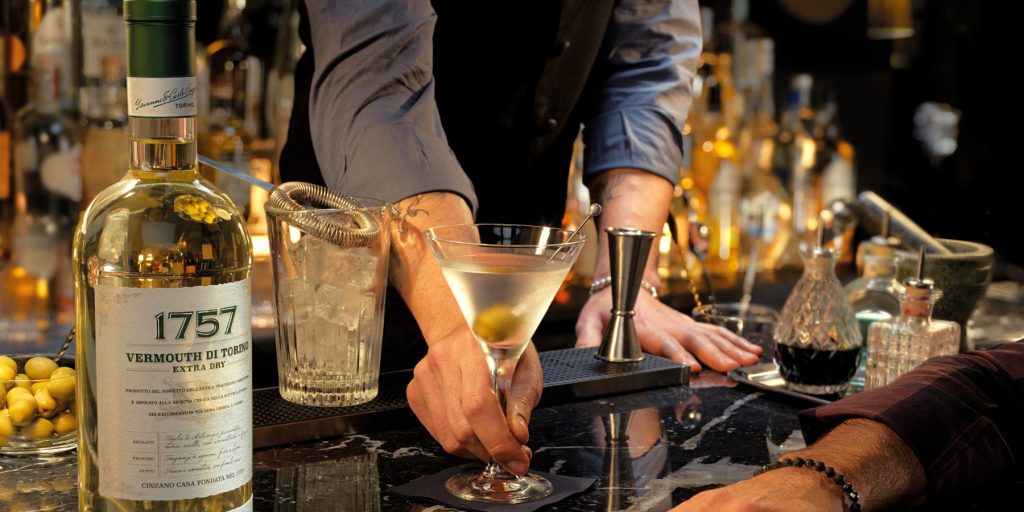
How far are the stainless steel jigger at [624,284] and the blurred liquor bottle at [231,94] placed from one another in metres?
1.37


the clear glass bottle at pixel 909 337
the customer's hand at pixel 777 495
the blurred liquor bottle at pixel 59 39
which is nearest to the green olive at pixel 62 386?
the customer's hand at pixel 777 495

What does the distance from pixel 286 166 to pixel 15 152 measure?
3.44 feet

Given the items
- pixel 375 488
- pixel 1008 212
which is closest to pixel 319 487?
pixel 375 488

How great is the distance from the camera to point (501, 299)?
1.04 m

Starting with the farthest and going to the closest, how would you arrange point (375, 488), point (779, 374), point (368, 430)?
point (779, 374) → point (368, 430) → point (375, 488)

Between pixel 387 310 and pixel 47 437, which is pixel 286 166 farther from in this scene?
pixel 47 437

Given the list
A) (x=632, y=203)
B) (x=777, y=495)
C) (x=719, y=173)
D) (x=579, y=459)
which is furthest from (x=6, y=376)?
(x=719, y=173)

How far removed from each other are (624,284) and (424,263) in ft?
1.12

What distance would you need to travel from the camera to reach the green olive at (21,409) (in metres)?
1.09

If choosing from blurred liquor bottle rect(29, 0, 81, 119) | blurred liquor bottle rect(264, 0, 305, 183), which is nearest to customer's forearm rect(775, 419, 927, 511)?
blurred liquor bottle rect(264, 0, 305, 183)

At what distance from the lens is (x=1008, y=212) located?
3326mm

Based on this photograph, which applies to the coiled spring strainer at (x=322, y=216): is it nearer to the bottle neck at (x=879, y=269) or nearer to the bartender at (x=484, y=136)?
the bartender at (x=484, y=136)

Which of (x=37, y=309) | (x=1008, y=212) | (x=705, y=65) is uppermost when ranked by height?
(x=705, y=65)

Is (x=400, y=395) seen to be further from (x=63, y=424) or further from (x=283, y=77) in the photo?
(x=283, y=77)
